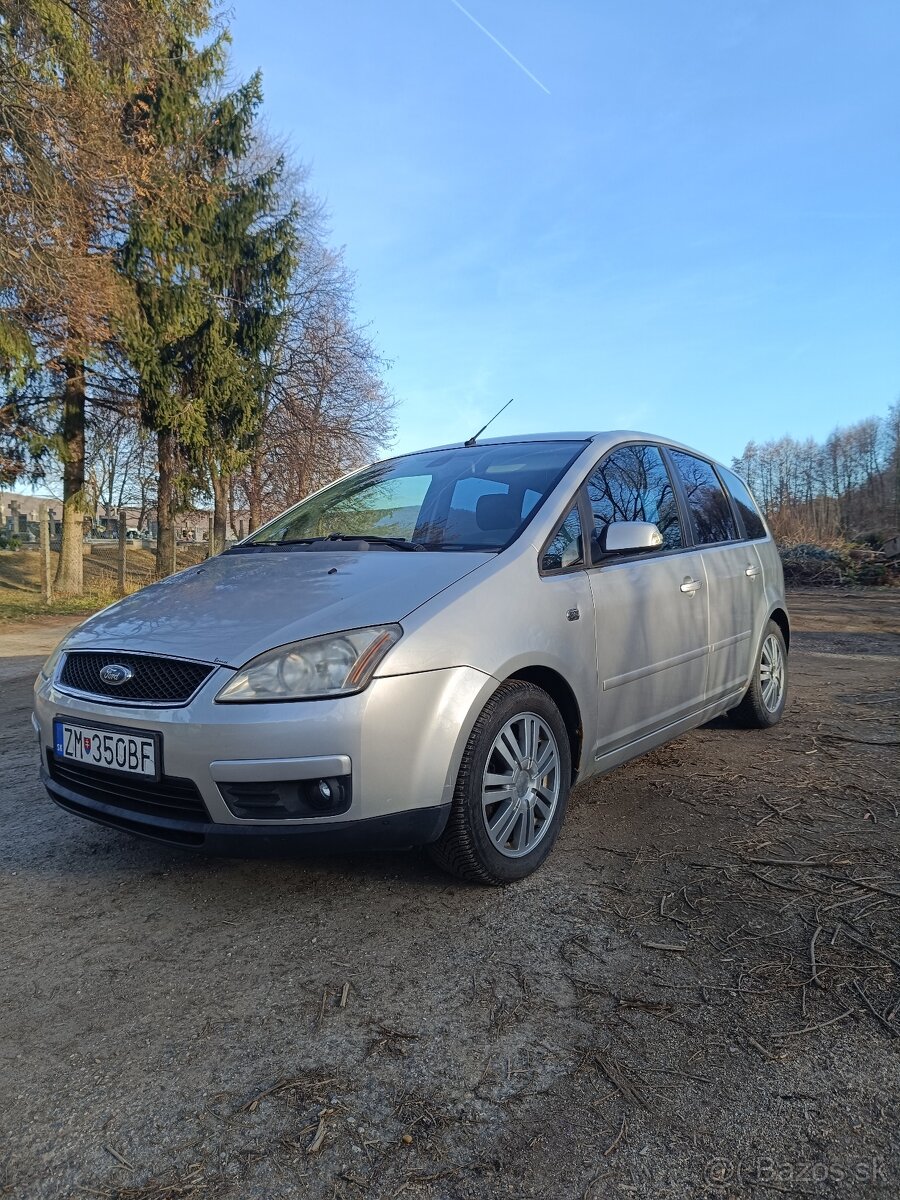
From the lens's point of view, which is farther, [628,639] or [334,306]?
[334,306]

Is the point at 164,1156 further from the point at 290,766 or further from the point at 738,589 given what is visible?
the point at 738,589

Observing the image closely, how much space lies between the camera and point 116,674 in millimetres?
2547

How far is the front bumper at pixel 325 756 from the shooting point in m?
2.27

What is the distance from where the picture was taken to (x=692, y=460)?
14.5 ft

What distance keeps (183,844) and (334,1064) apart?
86cm

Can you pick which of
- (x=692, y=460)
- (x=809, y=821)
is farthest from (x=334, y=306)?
(x=809, y=821)

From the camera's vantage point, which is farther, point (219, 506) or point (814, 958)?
point (219, 506)

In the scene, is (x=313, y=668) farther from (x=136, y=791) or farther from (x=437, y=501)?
(x=437, y=501)

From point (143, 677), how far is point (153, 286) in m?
16.1

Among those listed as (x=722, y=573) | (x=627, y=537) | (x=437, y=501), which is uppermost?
(x=437, y=501)

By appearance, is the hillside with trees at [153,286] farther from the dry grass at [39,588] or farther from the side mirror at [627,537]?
the side mirror at [627,537]

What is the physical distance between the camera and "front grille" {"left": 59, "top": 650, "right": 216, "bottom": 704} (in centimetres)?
240

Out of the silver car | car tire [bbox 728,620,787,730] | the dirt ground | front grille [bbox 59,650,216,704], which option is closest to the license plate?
the silver car

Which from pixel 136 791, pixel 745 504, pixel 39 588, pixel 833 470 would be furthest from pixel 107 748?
pixel 833 470
